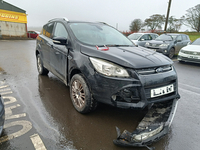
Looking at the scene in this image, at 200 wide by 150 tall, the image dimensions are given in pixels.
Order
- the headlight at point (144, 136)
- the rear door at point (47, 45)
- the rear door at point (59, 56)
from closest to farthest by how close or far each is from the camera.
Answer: the headlight at point (144, 136), the rear door at point (59, 56), the rear door at point (47, 45)

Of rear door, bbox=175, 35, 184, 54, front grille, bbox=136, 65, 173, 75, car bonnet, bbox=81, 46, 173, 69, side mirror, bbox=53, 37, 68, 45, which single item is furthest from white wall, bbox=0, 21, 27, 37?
front grille, bbox=136, 65, 173, 75

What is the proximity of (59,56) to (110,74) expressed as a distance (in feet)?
5.28

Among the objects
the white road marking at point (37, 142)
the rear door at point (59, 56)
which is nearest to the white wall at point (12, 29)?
the rear door at point (59, 56)

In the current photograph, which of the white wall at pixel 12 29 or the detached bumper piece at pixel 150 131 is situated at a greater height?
the white wall at pixel 12 29

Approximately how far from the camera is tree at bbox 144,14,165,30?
3941cm

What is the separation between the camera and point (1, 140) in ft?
7.32

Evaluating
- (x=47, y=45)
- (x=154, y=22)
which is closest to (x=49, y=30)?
(x=47, y=45)

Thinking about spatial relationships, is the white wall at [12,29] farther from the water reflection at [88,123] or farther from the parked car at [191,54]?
the water reflection at [88,123]

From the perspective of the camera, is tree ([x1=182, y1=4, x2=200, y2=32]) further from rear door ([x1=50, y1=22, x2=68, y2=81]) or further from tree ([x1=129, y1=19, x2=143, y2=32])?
rear door ([x1=50, y1=22, x2=68, y2=81])

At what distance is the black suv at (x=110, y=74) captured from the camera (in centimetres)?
232

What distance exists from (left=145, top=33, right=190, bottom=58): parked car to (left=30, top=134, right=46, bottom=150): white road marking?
28.4 ft

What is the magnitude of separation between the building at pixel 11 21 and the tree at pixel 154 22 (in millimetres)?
28557

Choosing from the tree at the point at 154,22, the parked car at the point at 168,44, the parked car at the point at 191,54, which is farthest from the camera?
the tree at the point at 154,22

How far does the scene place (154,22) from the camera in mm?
39938
